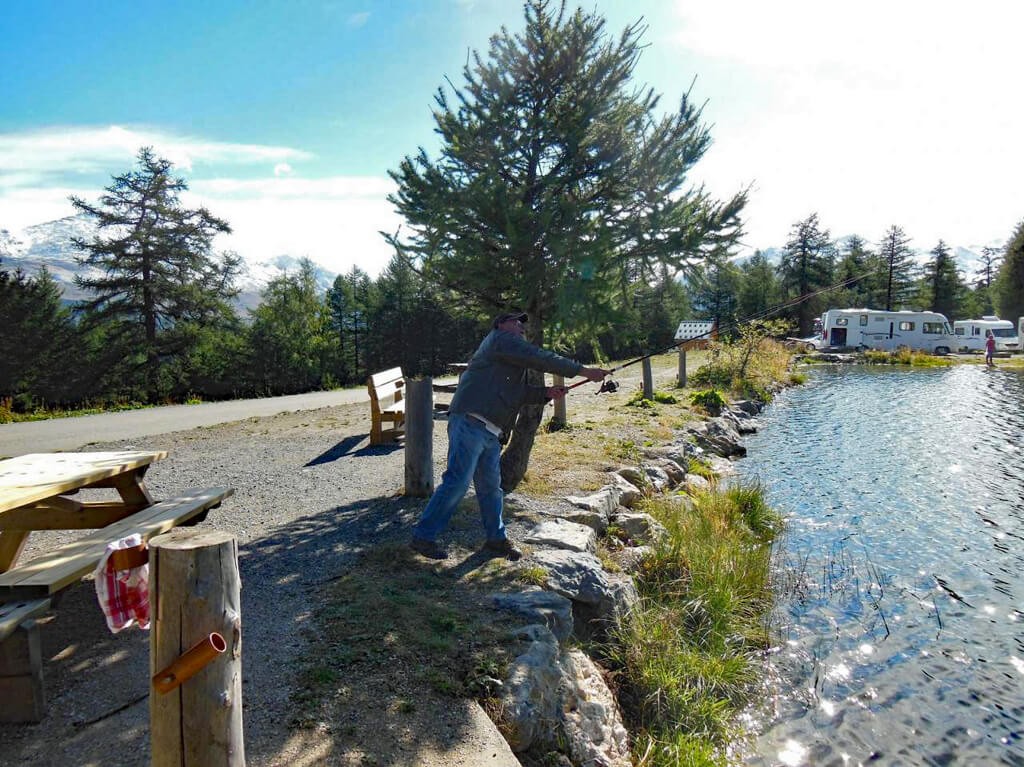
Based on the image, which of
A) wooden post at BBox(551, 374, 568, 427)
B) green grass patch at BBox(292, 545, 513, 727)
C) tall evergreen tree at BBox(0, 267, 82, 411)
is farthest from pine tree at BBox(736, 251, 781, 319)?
green grass patch at BBox(292, 545, 513, 727)

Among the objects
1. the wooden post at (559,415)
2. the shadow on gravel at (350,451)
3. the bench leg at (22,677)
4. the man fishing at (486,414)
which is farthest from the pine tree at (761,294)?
the bench leg at (22,677)

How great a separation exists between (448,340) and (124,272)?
19.6 m

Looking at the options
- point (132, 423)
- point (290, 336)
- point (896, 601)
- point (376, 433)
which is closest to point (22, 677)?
point (376, 433)

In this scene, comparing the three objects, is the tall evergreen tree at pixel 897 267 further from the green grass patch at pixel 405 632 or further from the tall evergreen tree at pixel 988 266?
the green grass patch at pixel 405 632

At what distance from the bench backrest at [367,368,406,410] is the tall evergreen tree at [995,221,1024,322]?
55.8 meters

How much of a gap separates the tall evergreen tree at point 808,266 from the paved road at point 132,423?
150 ft

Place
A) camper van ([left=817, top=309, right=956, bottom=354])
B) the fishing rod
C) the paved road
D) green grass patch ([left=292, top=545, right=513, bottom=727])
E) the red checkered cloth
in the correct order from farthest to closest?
1. camper van ([left=817, top=309, right=956, bottom=354])
2. the paved road
3. the fishing rod
4. green grass patch ([left=292, top=545, right=513, bottom=727])
5. the red checkered cloth

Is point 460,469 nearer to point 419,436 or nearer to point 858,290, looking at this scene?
point 419,436

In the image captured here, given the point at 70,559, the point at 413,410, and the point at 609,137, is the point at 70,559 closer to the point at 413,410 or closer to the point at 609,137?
the point at 413,410

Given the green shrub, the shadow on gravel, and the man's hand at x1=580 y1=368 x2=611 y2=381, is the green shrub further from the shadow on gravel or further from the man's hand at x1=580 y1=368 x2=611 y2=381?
the man's hand at x1=580 y1=368 x2=611 y2=381

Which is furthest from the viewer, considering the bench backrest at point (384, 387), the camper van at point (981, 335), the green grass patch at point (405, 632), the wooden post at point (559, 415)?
the camper van at point (981, 335)

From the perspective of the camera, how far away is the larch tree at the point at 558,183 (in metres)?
6.12

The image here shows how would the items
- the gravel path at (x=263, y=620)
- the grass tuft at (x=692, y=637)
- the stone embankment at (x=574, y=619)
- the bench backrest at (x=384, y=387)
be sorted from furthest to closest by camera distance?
the bench backrest at (x=384, y=387)
the grass tuft at (x=692, y=637)
the stone embankment at (x=574, y=619)
the gravel path at (x=263, y=620)

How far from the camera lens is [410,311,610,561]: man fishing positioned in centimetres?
478
